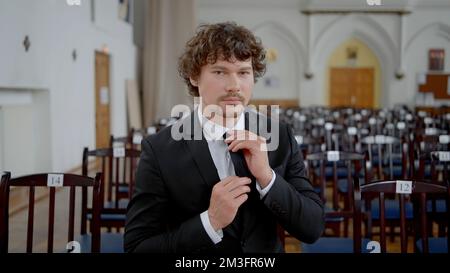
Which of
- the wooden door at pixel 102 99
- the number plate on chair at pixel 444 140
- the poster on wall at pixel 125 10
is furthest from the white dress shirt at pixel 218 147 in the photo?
the poster on wall at pixel 125 10

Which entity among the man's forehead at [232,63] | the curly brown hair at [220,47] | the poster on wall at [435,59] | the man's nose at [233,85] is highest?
the poster on wall at [435,59]

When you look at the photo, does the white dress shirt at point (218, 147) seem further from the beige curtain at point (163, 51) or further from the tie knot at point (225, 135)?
the beige curtain at point (163, 51)

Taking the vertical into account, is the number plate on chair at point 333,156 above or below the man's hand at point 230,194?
below

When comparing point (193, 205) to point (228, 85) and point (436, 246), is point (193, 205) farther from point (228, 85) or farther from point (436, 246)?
point (436, 246)

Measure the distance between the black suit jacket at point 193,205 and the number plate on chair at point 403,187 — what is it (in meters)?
0.88

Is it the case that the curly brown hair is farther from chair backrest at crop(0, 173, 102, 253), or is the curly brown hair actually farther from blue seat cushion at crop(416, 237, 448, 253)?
blue seat cushion at crop(416, 237, 448, 253)

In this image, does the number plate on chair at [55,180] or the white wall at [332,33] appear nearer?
the number plate on chair at [55,180]

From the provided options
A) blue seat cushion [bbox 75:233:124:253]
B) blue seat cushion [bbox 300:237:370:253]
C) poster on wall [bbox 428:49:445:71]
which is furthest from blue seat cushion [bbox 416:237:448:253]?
poster on wall [bbox 428:49:445:71]

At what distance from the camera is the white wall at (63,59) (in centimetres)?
490

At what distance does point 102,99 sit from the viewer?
31.2 feet

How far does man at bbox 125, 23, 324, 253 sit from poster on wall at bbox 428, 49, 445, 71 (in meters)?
16.8
